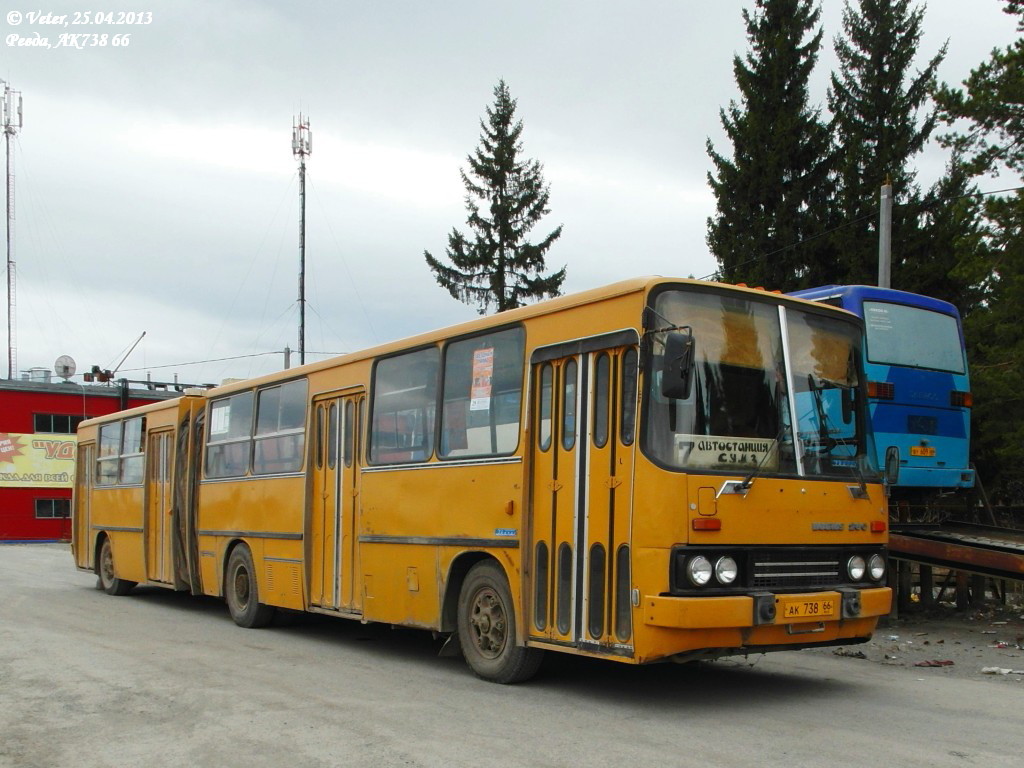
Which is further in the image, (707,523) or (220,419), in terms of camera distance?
(220,419)

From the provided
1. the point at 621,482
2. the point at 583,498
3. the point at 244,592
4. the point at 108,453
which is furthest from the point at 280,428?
the point at 108,453

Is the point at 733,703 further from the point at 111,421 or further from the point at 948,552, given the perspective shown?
the point at 111,421

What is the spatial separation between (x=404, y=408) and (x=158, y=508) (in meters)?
7.64

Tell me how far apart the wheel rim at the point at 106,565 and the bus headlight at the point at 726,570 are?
542 inches

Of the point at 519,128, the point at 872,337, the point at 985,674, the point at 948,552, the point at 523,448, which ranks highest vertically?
the point at 519,128

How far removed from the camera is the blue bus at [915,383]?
14148mm

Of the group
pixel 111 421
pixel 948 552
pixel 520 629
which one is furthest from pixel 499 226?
pixel 520 629

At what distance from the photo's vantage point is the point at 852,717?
7539mm

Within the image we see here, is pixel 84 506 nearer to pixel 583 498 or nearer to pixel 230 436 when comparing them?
pixel 230 436

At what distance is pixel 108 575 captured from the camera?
18.7 metres

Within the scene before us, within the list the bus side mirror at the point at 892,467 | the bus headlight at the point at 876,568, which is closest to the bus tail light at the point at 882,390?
the bus side mirror at the point at 892,467

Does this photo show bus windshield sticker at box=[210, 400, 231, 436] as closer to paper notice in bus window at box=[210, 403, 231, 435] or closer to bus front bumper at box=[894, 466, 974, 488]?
paper notice in bus window at box=[210, 403, 231, 435]

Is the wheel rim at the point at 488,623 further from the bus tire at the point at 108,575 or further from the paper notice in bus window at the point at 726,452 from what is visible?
the bus tire at the point at 108,575

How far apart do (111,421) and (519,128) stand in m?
30.7
